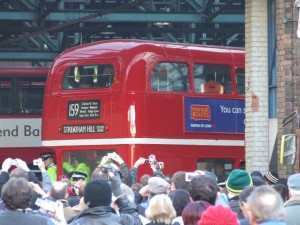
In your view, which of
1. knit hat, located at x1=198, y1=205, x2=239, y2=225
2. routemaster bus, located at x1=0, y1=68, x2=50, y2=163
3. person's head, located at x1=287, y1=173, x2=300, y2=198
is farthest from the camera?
routemaster bus, located at x1=0, y1=68, x2=50, y2=163

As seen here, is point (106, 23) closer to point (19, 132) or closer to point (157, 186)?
point (19, 132)

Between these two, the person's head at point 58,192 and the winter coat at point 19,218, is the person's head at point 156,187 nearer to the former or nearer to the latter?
the person's head at point 58,192

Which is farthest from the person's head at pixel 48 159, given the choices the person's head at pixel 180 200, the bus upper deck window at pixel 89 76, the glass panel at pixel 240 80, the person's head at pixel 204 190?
the person's head at pixel 204 190

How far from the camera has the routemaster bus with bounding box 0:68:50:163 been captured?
28.6m

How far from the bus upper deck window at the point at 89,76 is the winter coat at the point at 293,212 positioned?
13.7m

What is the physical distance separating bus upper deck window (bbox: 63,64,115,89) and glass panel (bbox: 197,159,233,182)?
2.56 meters

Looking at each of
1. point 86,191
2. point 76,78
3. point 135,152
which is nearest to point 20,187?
point 86,191

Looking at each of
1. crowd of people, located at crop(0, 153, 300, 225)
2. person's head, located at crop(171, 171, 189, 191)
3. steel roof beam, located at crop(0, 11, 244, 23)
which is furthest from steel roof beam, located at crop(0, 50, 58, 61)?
crowd of people, located at crop(0, 153, 300, 225)

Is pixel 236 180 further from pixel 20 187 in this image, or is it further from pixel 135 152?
pixel 135 152

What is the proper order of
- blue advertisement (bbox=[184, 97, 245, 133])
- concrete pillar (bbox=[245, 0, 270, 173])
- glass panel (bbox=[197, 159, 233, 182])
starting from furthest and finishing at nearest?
glass panel (bbox=[197, 159, 233, 182])
blue advertisement (bbox=[184, 97, 245, 133])
concrete pillar (bbox=[245, 0, 270, 173])

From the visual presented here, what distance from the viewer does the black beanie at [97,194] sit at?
357 inches

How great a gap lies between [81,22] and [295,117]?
12999 millimetres

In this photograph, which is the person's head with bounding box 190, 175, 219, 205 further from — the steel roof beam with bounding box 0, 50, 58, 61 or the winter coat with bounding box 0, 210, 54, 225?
the steel roof beam with bounding box 0, 50, 58, 61

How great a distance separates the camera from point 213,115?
77.8 ft
